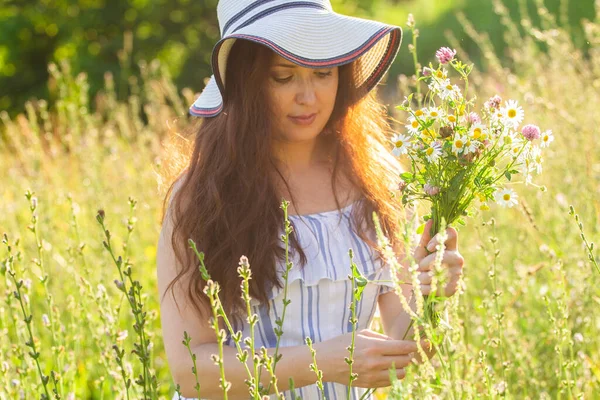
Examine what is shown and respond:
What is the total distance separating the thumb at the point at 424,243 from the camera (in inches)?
59.1

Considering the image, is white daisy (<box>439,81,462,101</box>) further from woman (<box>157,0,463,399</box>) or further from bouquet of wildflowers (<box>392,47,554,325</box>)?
woman (<box>157,0,463,399</box>)

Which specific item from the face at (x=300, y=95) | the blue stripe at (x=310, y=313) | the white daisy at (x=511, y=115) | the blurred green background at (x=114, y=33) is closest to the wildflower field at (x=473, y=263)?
the blue stripe at (x=310, y=313)

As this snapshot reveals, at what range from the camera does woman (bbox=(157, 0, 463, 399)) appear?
1828 mm

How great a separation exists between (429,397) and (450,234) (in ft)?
1.58

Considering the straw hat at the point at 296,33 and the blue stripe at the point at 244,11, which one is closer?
the straw hat at the point at 296,33

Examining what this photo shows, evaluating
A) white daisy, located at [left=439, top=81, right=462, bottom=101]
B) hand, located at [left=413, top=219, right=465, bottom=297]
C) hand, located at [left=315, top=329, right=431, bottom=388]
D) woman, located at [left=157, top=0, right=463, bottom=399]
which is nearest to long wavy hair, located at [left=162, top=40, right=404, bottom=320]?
woman, located at [left=157, top=0, right=463, bottom=399]

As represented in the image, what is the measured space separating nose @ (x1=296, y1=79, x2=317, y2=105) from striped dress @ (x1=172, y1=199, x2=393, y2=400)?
0.97 feet

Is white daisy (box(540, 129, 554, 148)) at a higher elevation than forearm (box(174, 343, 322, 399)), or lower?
higher

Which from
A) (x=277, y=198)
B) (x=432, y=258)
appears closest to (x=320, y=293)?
(x=277, y=198)

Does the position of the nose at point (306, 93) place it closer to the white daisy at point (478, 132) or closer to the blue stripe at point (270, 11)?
the blue stripe at point (270, 11)

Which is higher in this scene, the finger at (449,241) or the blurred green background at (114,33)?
the blurred green background at (114,33)

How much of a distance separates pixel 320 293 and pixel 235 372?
0.33 metres

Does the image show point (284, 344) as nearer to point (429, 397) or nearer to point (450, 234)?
point (450, 234)

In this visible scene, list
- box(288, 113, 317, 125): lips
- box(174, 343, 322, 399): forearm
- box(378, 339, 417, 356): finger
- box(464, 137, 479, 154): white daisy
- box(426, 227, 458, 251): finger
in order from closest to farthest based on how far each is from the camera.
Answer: box(464, 137, 479, 154): white daisy
box(426, 227, 458, 251): finger
box(378, 339, 417, 356): finger
box(174, 343, 322, 399): forearm
box(288, 113, 317, 125): lips
